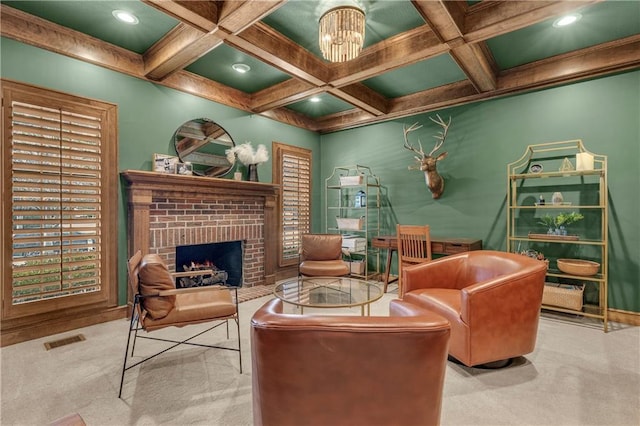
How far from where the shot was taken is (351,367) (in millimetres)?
1001

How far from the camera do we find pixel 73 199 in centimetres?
285

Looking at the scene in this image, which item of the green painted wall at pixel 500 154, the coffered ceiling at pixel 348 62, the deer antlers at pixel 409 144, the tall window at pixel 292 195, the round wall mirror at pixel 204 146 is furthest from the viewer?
the tall window at pixel 292 195

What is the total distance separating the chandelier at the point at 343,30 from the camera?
2.20 m

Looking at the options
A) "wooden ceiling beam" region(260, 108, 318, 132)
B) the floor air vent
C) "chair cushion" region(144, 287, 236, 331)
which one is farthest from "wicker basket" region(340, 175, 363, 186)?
the floor air vent

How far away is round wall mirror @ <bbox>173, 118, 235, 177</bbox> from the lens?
369 cm

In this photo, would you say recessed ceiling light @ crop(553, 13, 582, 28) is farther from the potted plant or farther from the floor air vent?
the floor air vent

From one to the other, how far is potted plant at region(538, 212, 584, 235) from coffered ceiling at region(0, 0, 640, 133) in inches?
59.5

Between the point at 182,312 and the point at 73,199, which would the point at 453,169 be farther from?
the point at 73,199

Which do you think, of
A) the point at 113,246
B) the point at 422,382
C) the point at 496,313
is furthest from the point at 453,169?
the point at 113,246

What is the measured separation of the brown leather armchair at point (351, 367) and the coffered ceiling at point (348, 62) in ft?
7.13

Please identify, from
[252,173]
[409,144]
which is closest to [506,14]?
[409,144]

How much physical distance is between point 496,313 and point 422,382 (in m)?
1.31

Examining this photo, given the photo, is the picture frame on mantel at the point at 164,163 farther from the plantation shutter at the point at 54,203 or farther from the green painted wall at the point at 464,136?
the plantation shutter at the point at 54,203

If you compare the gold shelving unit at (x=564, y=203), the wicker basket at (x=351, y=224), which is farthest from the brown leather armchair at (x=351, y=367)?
the wicker basket at (x=351, y=224)
